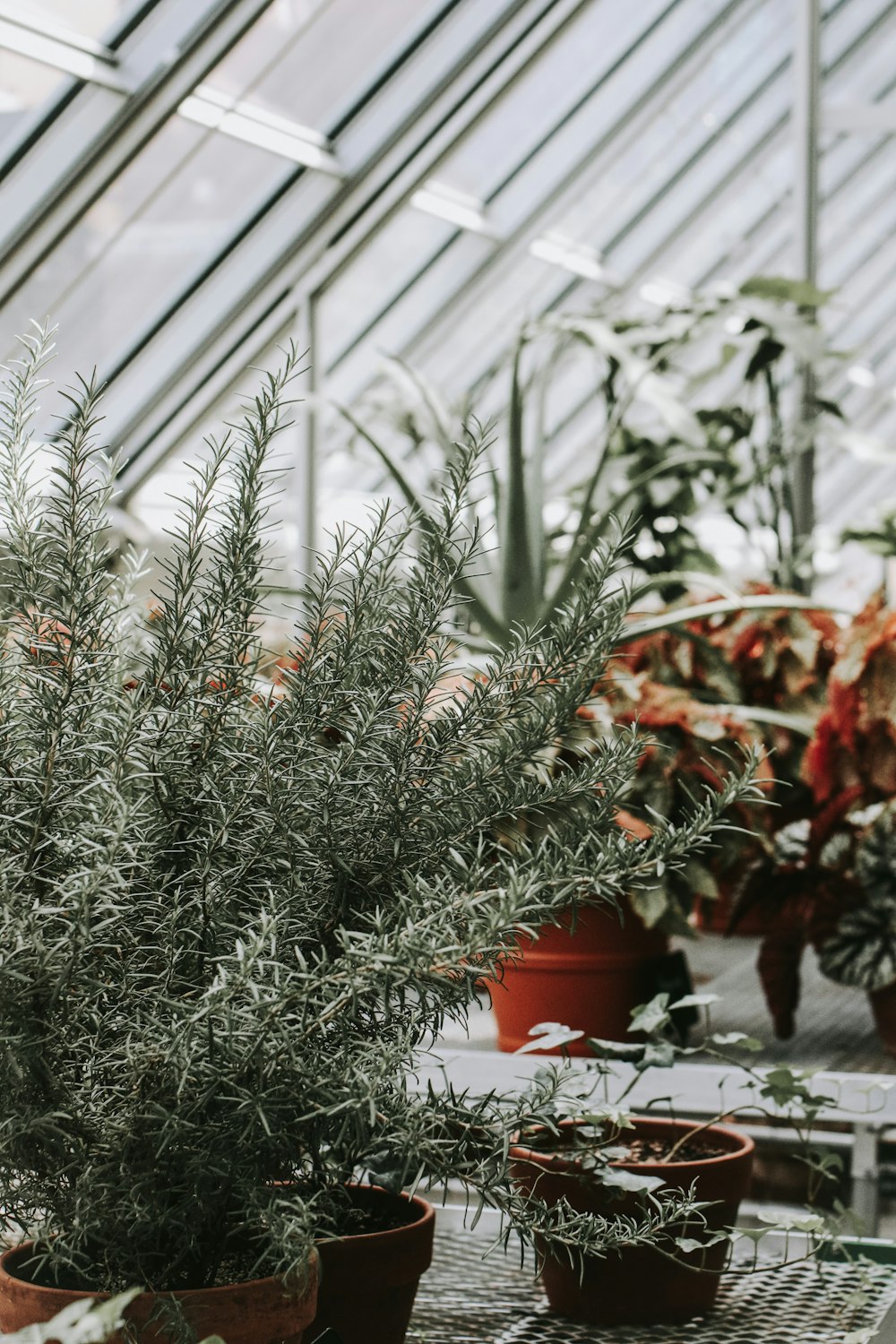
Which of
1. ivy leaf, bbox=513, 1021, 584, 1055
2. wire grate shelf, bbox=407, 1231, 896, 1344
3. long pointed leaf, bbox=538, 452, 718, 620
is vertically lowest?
wire grate shelf, bbox=407, 1231, 896, 1344

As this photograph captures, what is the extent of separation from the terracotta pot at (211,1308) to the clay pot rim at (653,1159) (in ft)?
0.62

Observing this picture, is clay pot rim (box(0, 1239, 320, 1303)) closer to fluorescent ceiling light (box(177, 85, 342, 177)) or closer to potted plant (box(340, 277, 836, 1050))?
A: potted plant (box(340, 277, 836, 1050))

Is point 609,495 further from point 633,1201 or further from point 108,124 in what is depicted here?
point 108,124

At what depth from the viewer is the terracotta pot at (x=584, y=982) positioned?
5.07ft

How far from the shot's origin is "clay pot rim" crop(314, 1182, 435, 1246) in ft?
2.59

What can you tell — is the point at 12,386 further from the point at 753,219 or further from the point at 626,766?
the point at 753,219

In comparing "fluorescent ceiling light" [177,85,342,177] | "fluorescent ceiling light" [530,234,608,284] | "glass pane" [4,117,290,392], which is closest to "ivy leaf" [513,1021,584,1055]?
"fluorescent ceiling light" [177,85,342,177]

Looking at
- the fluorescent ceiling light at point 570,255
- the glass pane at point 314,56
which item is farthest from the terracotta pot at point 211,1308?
the fluorescent ceiling light at point 570,255

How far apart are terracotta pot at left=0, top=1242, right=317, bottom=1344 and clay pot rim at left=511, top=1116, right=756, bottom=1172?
7.4 inches

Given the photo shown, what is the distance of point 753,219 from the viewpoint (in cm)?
846

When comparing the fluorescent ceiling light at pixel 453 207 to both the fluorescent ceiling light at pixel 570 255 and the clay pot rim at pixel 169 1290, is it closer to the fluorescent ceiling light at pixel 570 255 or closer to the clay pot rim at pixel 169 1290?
the fluorescent ceiling light at pixel 570 255

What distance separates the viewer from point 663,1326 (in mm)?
897

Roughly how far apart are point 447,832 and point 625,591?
0.14 metres

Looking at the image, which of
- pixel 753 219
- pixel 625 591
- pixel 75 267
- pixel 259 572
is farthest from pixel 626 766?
pixel 753 219
